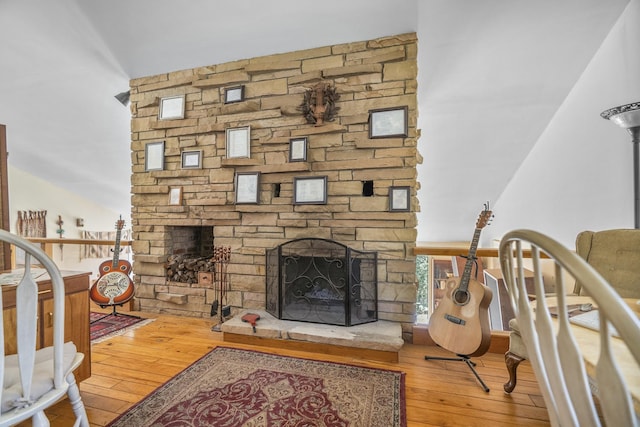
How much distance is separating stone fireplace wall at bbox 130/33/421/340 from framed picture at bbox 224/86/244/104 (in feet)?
0.17

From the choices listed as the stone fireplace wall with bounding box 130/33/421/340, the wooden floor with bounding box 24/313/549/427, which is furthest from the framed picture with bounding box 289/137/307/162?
the wooden floor with bounding box 24/313/549/427

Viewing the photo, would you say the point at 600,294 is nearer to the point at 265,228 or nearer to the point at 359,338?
the point at 359,338

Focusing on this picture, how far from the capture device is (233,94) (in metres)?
2.96

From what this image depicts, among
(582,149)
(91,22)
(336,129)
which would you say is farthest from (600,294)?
(91,22)

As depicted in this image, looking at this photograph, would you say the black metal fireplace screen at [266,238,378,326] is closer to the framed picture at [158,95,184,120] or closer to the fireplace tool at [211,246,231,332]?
the fireplace tool at [211,246,231,332]

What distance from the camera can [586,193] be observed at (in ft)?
8.21

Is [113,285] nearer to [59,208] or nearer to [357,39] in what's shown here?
[357,39]

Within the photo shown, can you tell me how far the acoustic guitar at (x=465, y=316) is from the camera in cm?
190

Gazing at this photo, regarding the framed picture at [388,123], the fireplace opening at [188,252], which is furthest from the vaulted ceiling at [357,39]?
the fireplace opening at [188,252]

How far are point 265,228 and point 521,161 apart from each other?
3.14m

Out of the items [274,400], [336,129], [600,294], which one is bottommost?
[274,400]

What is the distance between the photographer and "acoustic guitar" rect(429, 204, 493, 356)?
1.90 metres

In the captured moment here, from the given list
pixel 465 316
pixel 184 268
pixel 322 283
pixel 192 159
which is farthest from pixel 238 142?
pixel 465 316

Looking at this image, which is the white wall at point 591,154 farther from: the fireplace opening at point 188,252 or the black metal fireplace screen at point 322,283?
the fireplace opening at point 188,252
